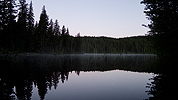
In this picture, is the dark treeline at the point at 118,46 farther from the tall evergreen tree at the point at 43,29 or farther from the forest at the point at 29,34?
the tall evergreen tree at the point at 43,29

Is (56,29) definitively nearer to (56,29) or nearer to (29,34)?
(56,29)

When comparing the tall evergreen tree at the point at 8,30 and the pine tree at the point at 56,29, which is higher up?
the pine tree at the point at 56,29

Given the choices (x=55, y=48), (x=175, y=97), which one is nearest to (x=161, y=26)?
(x=175, y=97)

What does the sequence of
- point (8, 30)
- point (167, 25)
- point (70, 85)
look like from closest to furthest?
point (167, 25) < point (70, 85) < point (8, 30)

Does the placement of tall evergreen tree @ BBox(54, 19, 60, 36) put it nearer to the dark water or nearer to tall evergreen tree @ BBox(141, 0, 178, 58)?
the dark water

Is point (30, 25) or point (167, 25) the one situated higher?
point (30, 25)

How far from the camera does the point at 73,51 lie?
9631 cm

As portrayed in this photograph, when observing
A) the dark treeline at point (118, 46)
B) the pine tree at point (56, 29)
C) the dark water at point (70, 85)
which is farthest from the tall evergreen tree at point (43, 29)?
the dark treeline at point (118, 46)

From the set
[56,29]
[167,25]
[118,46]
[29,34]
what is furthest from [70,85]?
[118,46]

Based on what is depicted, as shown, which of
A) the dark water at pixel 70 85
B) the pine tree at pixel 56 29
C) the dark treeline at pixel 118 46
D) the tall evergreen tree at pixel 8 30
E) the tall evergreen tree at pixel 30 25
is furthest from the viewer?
the dark treeline at pixel 118 46

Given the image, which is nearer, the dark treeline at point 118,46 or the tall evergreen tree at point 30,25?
the tall evergreen tree at point 30,25

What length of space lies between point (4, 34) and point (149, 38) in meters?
34.4

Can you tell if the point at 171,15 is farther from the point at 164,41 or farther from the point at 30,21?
the point at 30,21

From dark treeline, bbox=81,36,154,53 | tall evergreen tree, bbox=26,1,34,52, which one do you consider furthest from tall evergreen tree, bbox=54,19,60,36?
dark treeline, bbox=81,36,154,53
